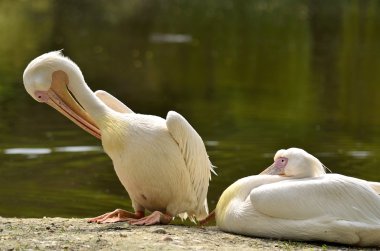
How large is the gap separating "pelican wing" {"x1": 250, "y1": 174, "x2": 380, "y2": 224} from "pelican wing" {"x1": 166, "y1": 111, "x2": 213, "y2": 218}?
720mm

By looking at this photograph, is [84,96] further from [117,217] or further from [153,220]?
[153,220]

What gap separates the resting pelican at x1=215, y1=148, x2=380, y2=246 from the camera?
6324mm

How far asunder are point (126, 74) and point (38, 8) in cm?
1837

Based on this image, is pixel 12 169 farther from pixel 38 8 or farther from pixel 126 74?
pixel 38 8

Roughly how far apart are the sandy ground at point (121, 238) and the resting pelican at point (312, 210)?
9cm

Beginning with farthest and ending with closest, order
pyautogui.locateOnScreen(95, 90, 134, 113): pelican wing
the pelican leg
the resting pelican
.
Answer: pyautogui.locateOnScreen(95, 90, 134, 113): pelican wing
the pelican leg
the resting pelican

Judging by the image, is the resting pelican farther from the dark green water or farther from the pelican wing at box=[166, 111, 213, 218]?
the dark green water

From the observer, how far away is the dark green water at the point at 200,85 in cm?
1116

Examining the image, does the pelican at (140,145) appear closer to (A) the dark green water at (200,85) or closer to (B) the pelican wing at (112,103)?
(B) the pelican wing at (112,103)

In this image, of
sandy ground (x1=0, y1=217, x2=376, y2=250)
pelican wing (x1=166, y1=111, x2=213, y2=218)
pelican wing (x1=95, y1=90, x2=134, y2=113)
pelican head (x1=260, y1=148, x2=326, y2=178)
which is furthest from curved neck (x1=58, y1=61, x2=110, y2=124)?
pelican head (x1=260, y1=148, x2=326, y2=178)

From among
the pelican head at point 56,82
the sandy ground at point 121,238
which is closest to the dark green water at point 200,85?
the pelican head at point 56,82

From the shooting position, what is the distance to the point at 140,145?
6.75 metres

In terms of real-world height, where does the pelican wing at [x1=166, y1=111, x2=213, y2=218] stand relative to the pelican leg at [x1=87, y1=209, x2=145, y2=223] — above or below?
above

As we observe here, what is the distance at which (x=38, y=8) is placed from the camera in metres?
39.6
